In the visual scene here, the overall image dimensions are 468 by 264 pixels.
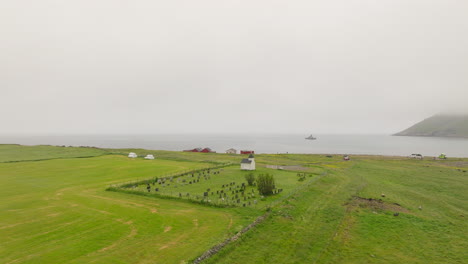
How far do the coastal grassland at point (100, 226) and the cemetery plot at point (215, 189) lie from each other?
8.43 feet

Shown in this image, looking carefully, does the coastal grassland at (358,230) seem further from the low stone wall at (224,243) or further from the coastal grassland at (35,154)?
the coastal grassland at (35,154)

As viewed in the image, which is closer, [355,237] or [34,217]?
[355,237]

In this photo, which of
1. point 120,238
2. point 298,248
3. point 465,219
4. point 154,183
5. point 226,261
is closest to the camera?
point 226,261

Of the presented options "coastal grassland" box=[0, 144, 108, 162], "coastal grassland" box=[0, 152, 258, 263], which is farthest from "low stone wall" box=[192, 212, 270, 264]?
"coastal grassland" box=[0, 144, 108, 162]

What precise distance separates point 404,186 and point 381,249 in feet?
110

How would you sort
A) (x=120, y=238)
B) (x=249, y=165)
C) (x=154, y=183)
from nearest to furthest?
1. (x=120, y=238)
2. (x=154, y=183)
3. (x=249, y=165)

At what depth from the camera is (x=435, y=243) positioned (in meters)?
21.5

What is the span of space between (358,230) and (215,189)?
2275 cm

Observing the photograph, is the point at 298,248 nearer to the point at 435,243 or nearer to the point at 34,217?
the point at 435,243

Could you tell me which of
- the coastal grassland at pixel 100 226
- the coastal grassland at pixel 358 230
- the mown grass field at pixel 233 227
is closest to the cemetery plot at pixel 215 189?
the mown grass field at pixel 233 227

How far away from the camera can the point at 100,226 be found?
23609 millimetres

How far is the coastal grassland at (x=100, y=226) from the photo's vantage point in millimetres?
18203

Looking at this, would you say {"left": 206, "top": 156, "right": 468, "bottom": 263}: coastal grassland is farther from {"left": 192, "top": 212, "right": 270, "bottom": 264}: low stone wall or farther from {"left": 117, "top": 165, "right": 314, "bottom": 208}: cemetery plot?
{"left": 117, "top": 165, "right": 314, "bottom": 208}: cemetery plot

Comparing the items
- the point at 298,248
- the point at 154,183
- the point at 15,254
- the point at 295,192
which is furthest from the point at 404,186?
the point at 15,254
